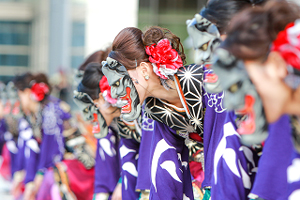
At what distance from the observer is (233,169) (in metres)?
1.62

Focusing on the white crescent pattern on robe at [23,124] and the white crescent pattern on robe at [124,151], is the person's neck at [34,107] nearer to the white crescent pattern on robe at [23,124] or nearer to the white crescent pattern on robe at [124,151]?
the white crescent pattern on robe at [23,124]

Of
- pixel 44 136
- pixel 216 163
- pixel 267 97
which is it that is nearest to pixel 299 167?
pixel 267 97

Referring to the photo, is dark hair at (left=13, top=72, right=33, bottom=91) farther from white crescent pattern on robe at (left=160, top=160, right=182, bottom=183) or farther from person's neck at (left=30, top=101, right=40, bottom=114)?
white crescent pattern on robe at (left=160, top=160, right=182, bottom=183)

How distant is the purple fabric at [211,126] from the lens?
1.86 meters

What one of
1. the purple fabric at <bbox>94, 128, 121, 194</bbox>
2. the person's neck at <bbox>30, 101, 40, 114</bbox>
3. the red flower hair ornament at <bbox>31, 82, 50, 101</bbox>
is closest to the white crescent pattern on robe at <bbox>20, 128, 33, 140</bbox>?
the person's neck at <bbox>30, 101, 40, 114</bbox>

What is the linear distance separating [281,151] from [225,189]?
1.18ft

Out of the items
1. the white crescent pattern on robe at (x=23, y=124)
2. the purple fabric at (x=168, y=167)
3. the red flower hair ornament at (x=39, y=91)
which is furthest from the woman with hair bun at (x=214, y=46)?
the white crescent pattern on robe at (x=23, y=124)

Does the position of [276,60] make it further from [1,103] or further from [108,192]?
[1,103]

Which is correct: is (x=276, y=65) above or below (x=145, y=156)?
above

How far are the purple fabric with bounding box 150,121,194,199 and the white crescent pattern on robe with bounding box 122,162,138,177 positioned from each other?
575 millimetres

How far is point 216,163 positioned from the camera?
5.64 ft

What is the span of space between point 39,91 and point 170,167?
9.35 feet

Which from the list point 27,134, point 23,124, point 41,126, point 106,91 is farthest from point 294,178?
point 23,124

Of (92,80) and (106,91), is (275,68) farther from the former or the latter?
(92,80)
